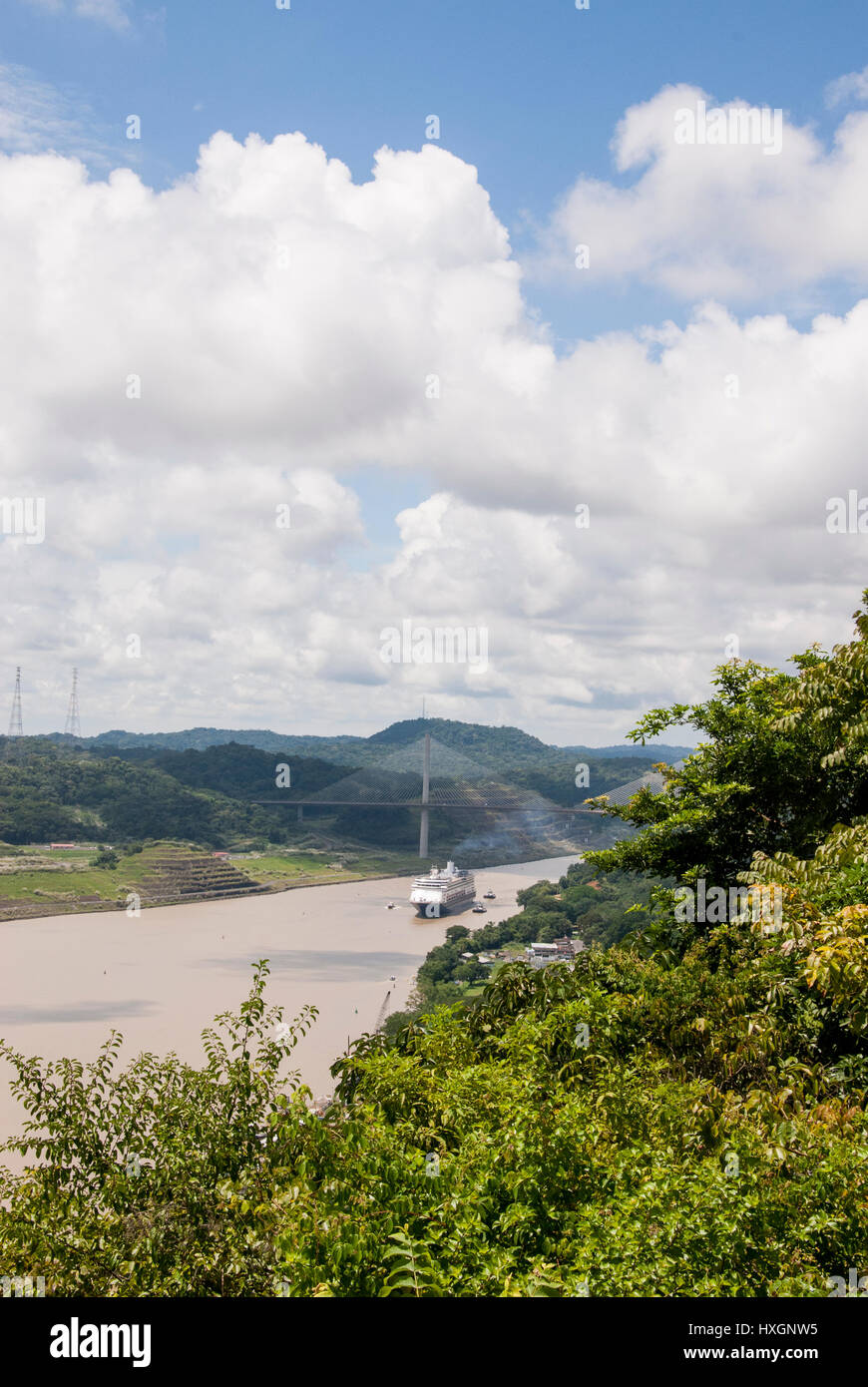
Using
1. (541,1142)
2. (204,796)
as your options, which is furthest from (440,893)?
(541,1142)

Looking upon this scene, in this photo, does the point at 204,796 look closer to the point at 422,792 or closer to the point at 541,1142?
the point at 422,792

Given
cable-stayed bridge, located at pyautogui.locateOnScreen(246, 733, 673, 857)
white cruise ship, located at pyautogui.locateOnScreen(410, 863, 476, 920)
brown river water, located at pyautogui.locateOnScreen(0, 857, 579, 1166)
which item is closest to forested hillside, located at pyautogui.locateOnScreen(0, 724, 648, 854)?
cable-stayed bridge, located at pyautogui.locateOnScreen(246, 733, 673, 857)

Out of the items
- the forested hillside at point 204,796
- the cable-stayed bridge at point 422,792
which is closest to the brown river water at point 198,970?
the cable-stayed bridge at point 422,792

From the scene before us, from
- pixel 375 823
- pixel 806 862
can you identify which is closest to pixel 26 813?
pixel 375 823

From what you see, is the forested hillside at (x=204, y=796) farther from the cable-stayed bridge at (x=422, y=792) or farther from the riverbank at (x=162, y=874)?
the riverbank at (x=162, y=874)

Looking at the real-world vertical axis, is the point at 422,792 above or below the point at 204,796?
above
